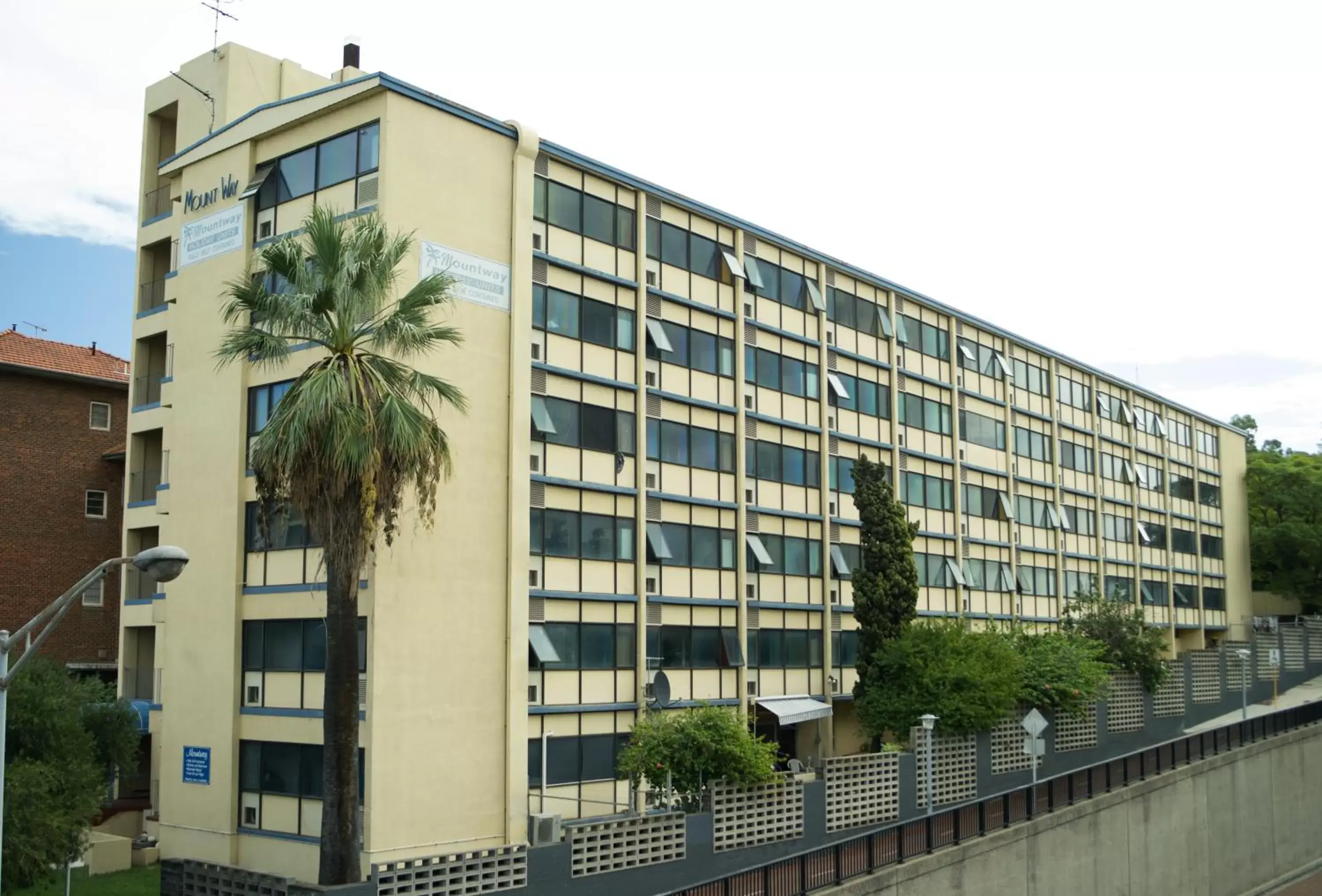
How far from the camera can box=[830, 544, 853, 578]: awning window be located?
155 feet

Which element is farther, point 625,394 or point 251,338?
point 625,394

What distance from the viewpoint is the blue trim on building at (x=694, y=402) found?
40219 mm

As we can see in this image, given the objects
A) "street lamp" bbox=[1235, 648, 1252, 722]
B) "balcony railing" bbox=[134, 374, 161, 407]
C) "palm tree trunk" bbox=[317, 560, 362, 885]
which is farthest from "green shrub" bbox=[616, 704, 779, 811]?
"street lamp" bbox=[1235, 648, 1252, 722]

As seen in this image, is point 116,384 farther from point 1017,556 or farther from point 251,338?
point 1017,556

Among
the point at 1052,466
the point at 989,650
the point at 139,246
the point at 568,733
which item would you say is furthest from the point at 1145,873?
the point at 139,246

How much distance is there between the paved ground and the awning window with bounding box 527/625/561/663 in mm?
34179

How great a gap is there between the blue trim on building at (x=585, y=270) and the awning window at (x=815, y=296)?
9.76 meters

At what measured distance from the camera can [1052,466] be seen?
207 feet

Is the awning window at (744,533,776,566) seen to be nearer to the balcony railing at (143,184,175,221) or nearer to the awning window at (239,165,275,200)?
the awning window at (239,165,275,200)

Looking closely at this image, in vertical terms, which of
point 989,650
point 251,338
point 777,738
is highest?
point 251,338

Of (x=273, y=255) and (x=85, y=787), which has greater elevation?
(x=273, y=255)

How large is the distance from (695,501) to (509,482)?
911 centimetres

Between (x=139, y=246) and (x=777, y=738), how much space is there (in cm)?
2779

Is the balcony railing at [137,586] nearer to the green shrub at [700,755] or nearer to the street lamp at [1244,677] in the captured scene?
the green shrub at [700,755]
